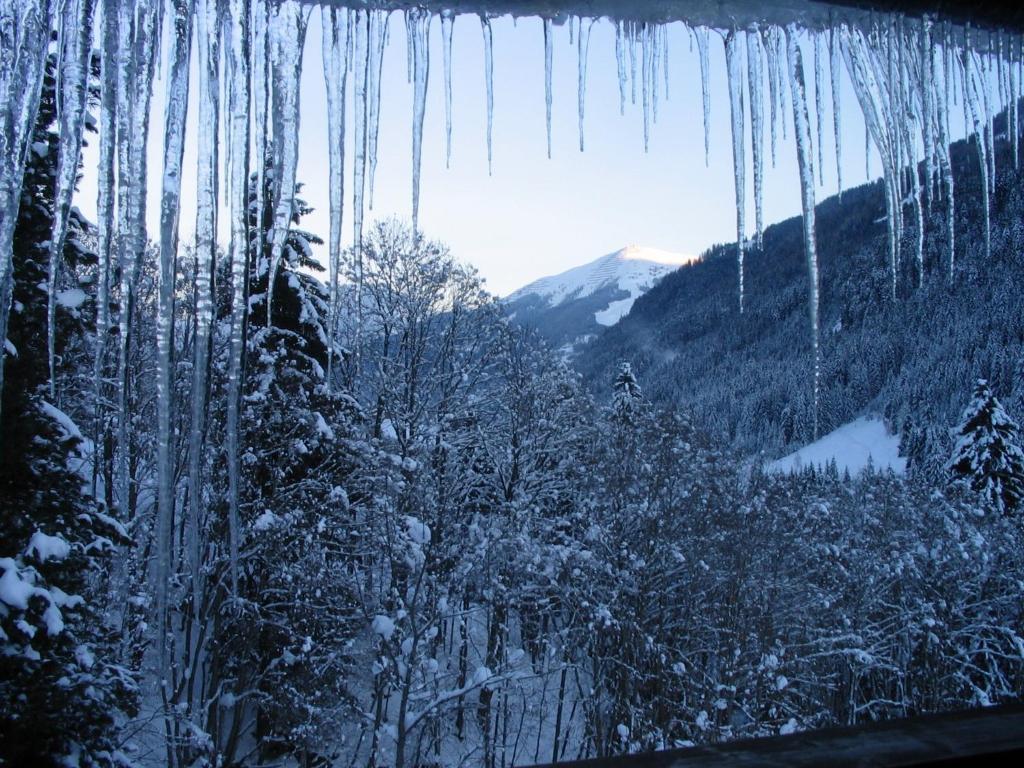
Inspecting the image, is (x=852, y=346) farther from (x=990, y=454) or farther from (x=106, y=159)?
(x=106, y=159)

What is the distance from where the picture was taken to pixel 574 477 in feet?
60.1

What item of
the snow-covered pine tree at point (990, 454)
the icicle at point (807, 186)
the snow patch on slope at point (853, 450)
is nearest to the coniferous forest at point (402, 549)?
the snow-covered pine tree at point (990, 454)

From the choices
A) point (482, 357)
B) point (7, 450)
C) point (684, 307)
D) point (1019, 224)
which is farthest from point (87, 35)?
A: point (684, 307)

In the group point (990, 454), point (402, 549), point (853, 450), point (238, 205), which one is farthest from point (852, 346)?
point (238, 205)

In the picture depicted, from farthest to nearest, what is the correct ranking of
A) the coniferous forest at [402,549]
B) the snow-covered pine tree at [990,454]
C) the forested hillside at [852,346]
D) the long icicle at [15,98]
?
the forested hillside at [852,346] < the snow-covered pine tree at [990,454] < the coniferous forest at [402,549] < the long icicle at [15,98]

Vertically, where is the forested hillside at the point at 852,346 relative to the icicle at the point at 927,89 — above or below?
above

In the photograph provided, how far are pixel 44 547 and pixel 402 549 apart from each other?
22.7 feet

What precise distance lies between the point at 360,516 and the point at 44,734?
668 centimetres

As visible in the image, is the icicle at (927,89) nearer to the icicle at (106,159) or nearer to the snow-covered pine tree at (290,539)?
the icicle at (106,159)

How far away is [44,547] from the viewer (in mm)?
5926

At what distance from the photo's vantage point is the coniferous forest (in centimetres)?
602

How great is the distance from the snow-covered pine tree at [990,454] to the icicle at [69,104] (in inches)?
1219

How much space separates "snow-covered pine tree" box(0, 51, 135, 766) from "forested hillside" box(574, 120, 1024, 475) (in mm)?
58125

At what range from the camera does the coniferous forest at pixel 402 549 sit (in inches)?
237
